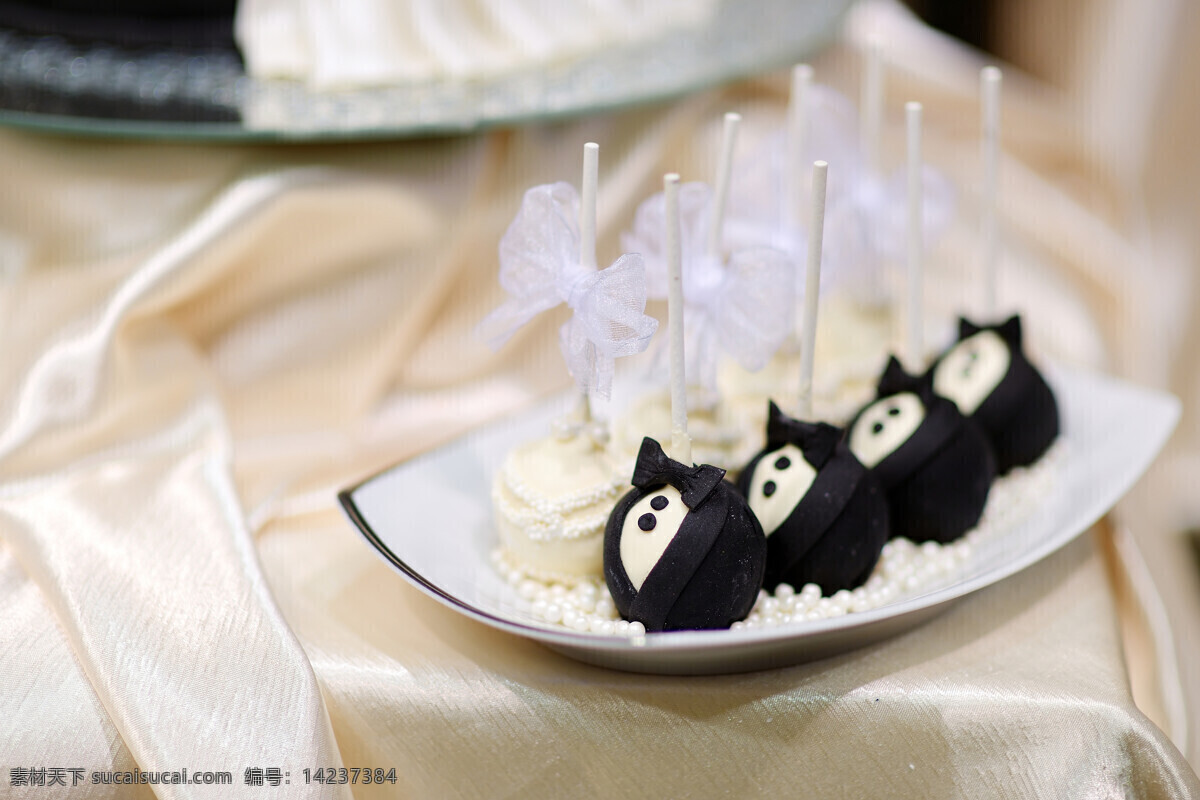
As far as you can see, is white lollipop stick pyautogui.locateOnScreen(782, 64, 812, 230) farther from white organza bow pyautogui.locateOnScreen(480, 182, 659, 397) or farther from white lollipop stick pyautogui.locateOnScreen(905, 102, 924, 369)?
white organza bow pyautogui.locateOnScreen(480, 182, 659, 397)

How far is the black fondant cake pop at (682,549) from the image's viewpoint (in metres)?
0.56

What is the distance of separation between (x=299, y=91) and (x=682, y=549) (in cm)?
56

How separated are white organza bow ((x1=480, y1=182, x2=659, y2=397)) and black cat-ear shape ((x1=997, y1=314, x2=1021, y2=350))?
32 centimetres

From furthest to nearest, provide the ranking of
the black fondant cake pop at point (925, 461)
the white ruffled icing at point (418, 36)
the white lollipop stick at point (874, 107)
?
the white ruffled icing at point (418, 36)
the white lollipop stick at point (874, 107)
the black fondant cake pop at point (925, 461)

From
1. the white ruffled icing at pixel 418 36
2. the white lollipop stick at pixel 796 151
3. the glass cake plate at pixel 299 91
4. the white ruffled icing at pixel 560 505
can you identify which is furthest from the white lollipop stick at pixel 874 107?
the white ruffled icing at pixel 560 505

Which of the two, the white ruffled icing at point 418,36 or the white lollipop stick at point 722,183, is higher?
the white ruffled icing at point 418,36

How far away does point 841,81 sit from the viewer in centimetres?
119

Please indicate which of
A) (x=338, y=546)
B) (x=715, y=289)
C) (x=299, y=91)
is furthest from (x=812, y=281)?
(x=299, y=91)

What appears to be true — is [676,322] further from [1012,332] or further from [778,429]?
[1012,332]

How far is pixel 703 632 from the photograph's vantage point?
1.78ft

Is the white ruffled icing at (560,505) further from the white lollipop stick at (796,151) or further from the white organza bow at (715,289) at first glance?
the white lollipop stick at (796,151)

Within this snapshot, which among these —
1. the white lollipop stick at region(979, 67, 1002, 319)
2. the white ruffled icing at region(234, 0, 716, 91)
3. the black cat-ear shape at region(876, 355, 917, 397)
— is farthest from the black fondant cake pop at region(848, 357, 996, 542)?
the white ruffled icing at region(234, 0, 716, 91)

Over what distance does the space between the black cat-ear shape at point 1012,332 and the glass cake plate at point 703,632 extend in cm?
9

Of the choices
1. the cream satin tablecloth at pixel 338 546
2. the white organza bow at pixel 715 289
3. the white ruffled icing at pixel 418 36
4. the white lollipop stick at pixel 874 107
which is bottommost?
the cream satin tablecloth at pixel 338 546
